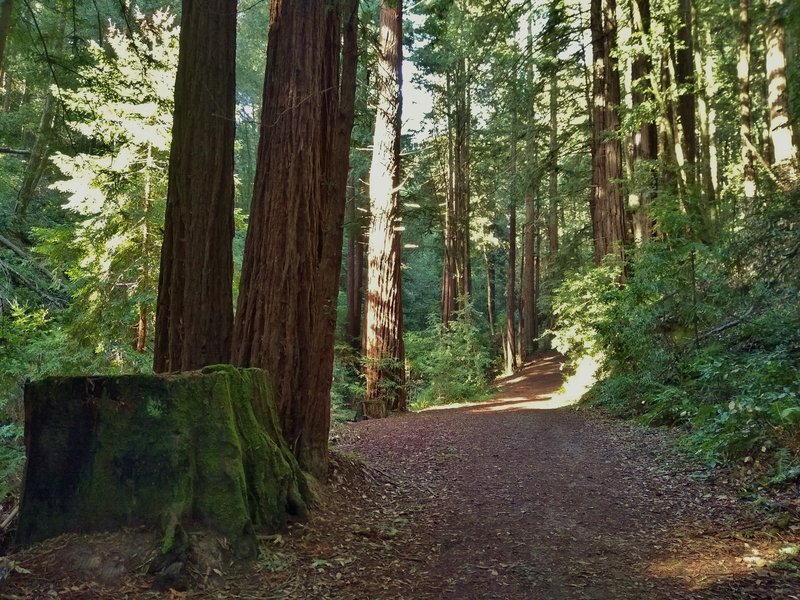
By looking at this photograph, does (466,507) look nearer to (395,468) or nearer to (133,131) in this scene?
(395,468)

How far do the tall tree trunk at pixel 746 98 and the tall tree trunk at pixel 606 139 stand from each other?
8.59 feet

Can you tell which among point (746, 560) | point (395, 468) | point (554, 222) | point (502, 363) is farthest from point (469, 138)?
point (746, 560)

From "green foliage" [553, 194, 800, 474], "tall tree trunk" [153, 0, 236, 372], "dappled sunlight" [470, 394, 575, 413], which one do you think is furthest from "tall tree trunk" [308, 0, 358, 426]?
→ "dappled sunlight" [470, 394, 575, 413]

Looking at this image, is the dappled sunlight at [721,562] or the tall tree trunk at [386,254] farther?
the tall tree trunk at [386,254]

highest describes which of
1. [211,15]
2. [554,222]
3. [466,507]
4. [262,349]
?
[554,222]

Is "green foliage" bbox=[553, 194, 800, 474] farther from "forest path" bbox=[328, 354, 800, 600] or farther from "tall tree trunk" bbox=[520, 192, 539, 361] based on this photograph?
"tall tree trunk" bbox=[520, 192, 539, 361]

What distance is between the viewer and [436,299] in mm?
40500

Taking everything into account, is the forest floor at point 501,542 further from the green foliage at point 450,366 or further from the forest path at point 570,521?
the green foliage at point 450,366

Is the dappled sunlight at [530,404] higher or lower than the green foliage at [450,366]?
lower

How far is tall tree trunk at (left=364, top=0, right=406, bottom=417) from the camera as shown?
1311cm

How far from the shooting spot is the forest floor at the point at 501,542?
3350mm

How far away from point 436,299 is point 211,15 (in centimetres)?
3484

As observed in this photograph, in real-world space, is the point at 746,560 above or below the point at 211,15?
below

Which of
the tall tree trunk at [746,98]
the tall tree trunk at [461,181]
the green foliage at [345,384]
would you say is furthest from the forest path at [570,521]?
the tall tree trunk at [461,181]
